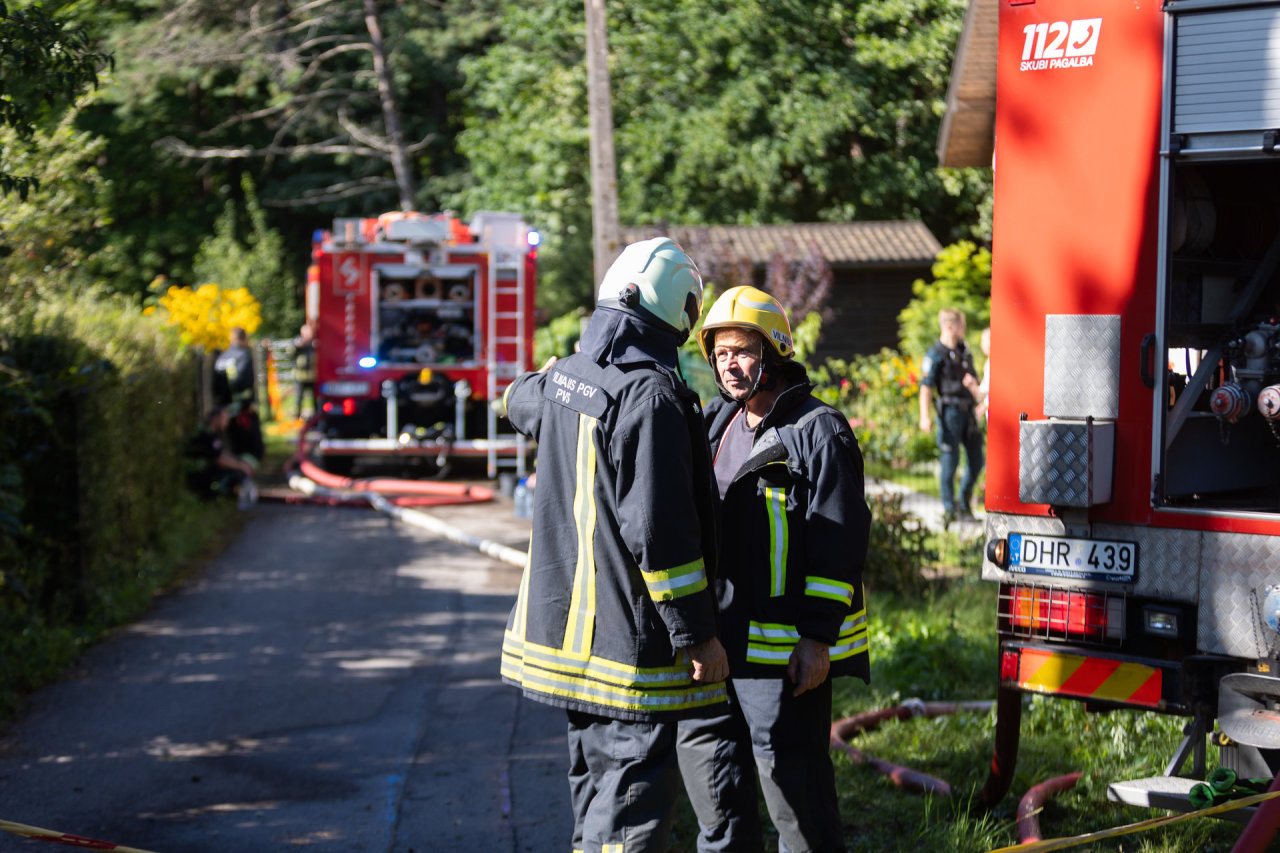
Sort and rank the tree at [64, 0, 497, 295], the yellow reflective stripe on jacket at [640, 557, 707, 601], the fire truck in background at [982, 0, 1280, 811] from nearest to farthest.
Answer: the yellow reflective stripe on jacket at [640, 557, 707, 601] → the fire truck in background at [982, 0, 1280, 811] → the tree at [64, 0, 497, 295]

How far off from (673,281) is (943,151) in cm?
643

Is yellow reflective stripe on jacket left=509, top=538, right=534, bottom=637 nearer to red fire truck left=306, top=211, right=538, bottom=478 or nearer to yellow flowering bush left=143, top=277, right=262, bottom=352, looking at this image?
red fire truck left=306, top=211, right=538, bottom=478

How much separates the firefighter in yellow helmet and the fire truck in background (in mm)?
723

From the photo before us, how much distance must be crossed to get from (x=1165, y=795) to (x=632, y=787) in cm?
156

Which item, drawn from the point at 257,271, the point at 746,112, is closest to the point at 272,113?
the point at 257,271

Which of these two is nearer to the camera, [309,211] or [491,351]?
[491,351]

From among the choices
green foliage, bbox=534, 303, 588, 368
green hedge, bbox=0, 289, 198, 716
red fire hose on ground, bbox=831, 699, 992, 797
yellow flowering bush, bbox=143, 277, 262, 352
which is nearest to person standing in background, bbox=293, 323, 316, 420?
yellow flowering bush, bbox=143, 277, 262, 352

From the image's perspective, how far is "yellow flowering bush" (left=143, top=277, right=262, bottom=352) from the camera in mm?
20969

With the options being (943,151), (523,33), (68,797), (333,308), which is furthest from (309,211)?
(68,797)

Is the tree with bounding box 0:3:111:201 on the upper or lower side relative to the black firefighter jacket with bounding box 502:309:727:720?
upper

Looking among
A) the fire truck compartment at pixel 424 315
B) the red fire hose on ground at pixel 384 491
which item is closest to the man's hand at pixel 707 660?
the red fire hose on ground at pixel 384 491

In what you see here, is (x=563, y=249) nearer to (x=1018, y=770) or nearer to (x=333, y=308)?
(x=333, y=308)

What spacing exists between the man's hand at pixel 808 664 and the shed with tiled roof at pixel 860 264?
55.5 feet

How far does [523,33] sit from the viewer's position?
24.7 meters
